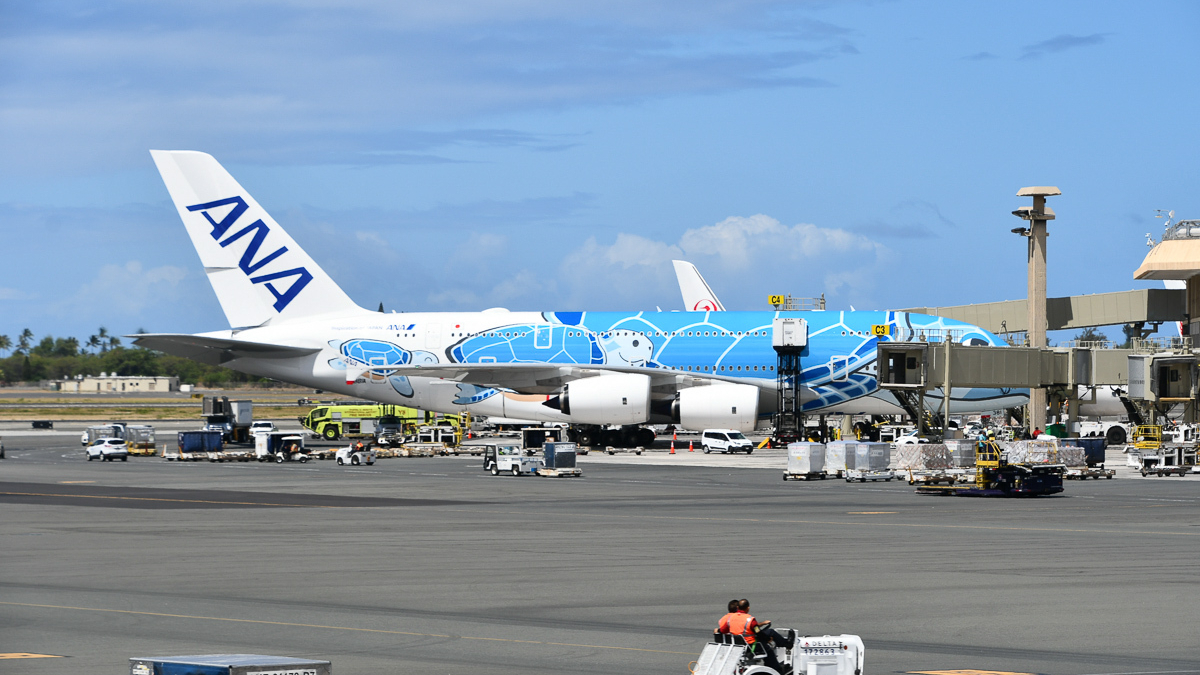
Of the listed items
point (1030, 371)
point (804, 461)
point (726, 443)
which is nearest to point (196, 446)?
point (726, 443)

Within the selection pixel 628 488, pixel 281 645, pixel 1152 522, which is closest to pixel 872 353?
pixel 628 488

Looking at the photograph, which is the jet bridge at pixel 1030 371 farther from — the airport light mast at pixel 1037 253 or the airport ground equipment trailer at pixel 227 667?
the airport ground equipment trailer at pixel 227 667

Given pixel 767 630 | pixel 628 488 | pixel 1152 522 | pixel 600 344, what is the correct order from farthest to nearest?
pixel 600 344 → pixel 628 488 → pixel 1152 522 → pixel 767 630

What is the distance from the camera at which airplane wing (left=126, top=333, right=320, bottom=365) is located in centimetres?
5991

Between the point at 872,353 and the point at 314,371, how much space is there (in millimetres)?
27351

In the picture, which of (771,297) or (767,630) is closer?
(767,630)

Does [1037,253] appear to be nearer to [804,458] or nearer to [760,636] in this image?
[804,458]

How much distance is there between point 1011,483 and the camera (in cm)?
3725

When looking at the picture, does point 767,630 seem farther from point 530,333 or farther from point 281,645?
point 530,333

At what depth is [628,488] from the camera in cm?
3925

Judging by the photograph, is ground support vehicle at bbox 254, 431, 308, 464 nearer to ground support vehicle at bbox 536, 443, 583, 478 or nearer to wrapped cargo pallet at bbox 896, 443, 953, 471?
ground support vehicle at bbox 536, 443, 583, 478

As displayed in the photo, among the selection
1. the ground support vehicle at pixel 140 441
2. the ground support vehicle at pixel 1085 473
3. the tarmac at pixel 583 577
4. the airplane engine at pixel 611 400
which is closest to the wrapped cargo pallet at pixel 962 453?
the ground support vehicle at pixel 1085 473

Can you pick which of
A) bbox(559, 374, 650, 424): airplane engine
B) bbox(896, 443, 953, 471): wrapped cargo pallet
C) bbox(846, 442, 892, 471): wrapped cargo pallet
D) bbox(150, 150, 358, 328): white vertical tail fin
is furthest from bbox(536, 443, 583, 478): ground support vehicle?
bbox(150, 150, 358, 328): white vertical tail fin

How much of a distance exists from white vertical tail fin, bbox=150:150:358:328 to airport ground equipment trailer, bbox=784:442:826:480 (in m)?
29.9
